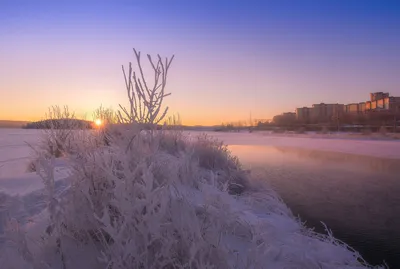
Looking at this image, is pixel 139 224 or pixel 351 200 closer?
pixel 139 224

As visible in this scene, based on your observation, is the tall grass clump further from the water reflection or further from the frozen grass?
the water reflection

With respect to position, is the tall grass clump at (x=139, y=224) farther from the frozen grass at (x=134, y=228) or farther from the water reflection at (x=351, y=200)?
the water reflection at (x=351, y=200)

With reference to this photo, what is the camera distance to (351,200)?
8.02 m

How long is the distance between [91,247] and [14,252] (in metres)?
0.60

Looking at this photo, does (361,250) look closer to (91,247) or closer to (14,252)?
(91,247)

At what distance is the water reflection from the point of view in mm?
5637

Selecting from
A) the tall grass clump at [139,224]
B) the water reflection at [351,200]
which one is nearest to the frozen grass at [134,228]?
the tall grass clump at [139,224]

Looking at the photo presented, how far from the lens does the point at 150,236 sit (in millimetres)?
2656

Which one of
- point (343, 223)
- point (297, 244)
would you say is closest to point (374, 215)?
point (343, 223)

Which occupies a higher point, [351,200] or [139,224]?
[139,224]

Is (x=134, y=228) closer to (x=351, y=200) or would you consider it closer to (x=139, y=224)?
(x=139, y=224)

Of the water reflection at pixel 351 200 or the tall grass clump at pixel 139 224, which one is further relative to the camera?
the water reflection at pixel 351 200

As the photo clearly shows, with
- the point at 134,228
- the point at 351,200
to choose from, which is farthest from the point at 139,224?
the point at 351,200

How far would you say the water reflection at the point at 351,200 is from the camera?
18.5 ft
